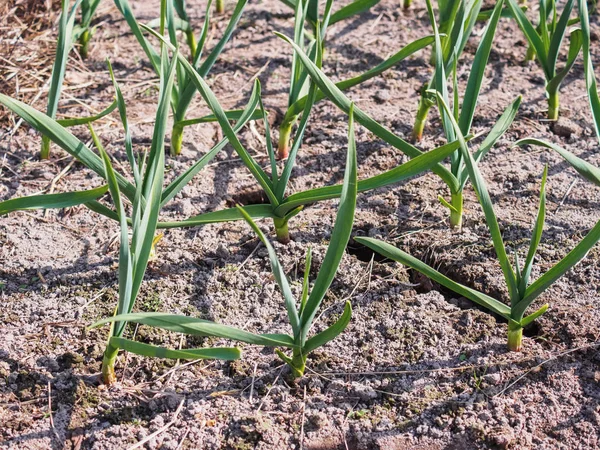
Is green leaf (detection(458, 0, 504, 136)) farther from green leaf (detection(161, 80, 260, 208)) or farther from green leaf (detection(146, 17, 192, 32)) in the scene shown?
green leaf (detection(146, 17, 192, 32))

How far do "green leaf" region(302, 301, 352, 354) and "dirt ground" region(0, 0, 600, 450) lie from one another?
130 mm

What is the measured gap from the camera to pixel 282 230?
197 centimetres

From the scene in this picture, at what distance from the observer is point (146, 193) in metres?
1.61

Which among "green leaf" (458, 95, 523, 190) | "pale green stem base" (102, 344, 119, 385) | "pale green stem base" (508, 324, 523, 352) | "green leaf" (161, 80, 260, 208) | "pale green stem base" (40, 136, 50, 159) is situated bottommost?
"pale green stem base" (102, 344, 119, 385)

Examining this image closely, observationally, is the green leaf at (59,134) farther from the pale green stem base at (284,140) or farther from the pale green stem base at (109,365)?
the pale green stem base at (284,140)

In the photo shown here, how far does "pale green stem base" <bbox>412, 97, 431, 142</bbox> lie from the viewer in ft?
7.36

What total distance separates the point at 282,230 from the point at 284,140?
14.7 inches

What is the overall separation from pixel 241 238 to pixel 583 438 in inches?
37.5

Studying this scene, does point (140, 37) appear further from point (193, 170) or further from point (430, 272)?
point (430, 272)

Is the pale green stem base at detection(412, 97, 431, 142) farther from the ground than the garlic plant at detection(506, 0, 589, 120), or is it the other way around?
the garlic plant at detection(506, 0, 589, 120)

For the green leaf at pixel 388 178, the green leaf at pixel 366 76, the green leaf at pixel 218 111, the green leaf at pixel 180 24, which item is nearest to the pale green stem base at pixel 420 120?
the green leaf at pixel 366 76

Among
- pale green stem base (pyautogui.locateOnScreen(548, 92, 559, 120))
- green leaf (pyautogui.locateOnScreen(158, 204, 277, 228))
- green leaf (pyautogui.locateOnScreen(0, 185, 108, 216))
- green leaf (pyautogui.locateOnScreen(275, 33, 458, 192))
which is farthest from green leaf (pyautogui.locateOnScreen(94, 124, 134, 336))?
pale green stem base (pyautogui.locateOnScreen(548, 92, 559, 120))

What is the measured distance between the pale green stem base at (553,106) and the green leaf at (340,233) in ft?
3.73

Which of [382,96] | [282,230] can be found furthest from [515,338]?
[382,96]
